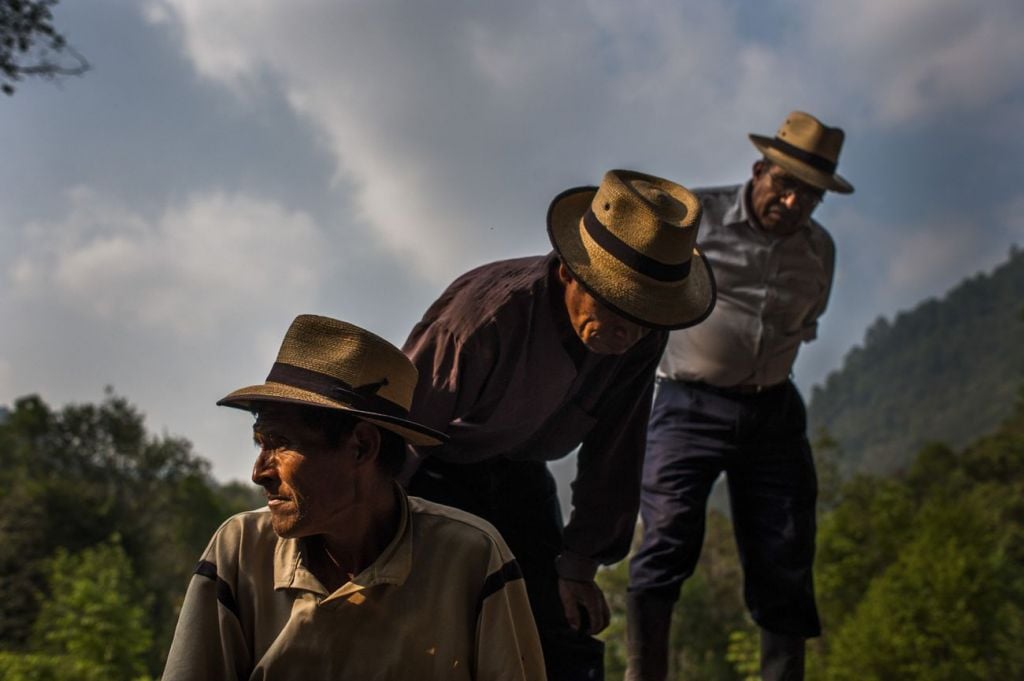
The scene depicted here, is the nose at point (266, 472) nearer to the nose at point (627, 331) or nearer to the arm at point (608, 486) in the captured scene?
the nose at point (627, 331)

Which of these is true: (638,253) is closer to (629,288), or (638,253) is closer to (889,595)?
(629,288)

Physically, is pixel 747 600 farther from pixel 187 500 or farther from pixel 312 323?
pixel 187 500

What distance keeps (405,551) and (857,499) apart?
178ft

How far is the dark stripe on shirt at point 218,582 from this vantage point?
2389mm

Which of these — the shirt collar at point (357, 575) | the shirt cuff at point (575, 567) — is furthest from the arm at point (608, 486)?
the shirt collar at point (357, 575)

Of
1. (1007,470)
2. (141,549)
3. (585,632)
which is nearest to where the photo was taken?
(585,632)

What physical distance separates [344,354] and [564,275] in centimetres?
100

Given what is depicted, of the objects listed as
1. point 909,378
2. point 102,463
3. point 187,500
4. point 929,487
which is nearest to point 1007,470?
point 929,487

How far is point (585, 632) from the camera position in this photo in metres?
3.54

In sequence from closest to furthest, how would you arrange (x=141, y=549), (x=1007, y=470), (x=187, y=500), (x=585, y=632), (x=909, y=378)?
(x=585, y=632)
(x=141, y=549)
(x=187, y=500)
(x=1007, y=470)
(x=909, y=378)

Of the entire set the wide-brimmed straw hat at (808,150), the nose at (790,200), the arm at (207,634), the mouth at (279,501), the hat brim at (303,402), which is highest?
the wide-brimmed straw hat at (808,150)

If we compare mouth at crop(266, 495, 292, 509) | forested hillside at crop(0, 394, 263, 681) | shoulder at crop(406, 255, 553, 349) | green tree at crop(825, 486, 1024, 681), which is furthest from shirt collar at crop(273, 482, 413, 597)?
green tree at crop(825, 486, 1024, 681)

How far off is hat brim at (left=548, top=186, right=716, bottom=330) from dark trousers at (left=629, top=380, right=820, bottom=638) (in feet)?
3.28

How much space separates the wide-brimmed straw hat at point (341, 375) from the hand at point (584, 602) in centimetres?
121
